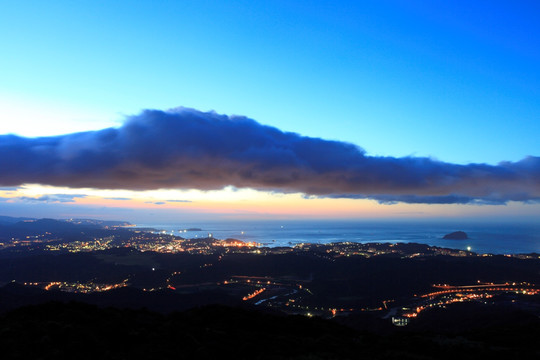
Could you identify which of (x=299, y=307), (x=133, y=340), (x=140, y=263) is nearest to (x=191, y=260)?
(x=140, y=263)

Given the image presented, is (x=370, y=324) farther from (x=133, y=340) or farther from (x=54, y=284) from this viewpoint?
(x=54, y=284)

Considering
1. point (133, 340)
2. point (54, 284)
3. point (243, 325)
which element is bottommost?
point (54, 284)

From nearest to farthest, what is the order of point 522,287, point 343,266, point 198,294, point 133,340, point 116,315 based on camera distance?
point 133,340, point 116,315, point 198,294, point 522,287, point 343,266

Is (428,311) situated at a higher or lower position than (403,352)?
lower

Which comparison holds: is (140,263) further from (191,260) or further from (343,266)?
(343,266)

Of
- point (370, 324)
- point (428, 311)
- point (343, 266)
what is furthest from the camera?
point (343, 266)

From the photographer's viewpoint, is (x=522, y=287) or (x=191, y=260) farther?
(x=191, y=260)
